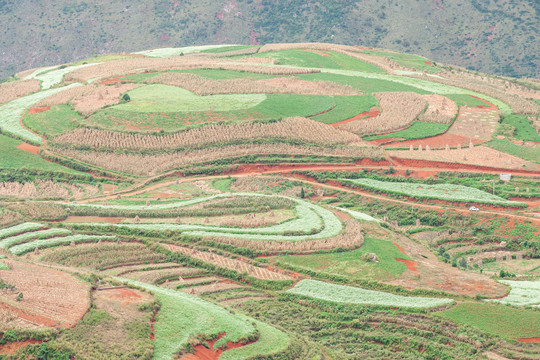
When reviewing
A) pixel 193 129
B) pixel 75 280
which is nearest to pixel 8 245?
pixel 75 280

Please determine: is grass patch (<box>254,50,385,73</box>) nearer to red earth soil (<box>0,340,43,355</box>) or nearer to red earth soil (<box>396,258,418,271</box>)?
red earth soil (<box>396,258,418,271</box>)

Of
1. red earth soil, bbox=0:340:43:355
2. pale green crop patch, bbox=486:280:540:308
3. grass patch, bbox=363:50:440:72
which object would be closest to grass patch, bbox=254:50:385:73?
grass patch, bbox=363:50:440:72

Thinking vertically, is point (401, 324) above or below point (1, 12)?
below

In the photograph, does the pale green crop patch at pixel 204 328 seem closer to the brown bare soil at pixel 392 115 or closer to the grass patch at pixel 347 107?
the brown bare soil at pixel 392 115

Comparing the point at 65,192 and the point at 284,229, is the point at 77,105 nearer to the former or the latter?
the point at 65,192

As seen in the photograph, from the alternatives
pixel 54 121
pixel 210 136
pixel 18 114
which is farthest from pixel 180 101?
pixel 18 114

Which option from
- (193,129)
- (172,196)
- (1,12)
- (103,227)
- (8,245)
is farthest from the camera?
(1,12)

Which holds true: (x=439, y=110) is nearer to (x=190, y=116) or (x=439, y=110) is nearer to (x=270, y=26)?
(x=190, y=116)
